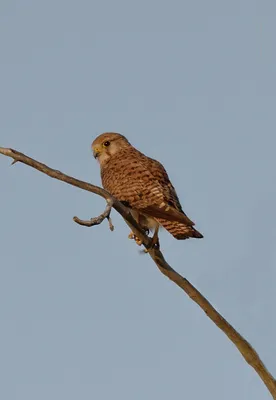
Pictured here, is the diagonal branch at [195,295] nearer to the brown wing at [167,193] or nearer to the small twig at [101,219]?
the small twig at [101,219]

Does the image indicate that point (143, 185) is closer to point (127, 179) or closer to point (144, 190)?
point (144, 190)

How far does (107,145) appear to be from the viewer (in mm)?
8844

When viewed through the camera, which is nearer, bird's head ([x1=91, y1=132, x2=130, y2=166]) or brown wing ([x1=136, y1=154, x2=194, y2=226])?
brown wing ([x1=136, y1=154, x2=194, y2=226])

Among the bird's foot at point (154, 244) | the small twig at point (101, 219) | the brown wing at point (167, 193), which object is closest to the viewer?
the small twig at point (101, 219)

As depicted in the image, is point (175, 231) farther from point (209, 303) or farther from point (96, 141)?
point (96, 141)

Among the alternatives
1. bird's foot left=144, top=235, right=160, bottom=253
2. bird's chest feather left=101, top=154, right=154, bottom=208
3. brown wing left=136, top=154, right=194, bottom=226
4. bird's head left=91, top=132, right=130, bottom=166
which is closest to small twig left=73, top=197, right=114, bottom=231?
bird's foot left=144, top=235, right=160, bottom=253

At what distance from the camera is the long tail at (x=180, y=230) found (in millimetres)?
6396

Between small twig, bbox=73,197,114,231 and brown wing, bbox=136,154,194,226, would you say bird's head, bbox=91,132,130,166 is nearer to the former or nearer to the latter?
brown wing, bbox=136,154,194,226

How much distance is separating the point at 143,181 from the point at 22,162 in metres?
2.50

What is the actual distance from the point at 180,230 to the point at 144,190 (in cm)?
84

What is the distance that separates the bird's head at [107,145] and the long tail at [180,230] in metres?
2.11

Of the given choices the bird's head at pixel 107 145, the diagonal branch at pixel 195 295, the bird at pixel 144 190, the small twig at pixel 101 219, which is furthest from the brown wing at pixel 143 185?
the small twig at pixel 101 219

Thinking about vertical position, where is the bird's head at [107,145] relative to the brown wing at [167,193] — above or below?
above

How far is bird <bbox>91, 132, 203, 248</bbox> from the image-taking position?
652 cm
